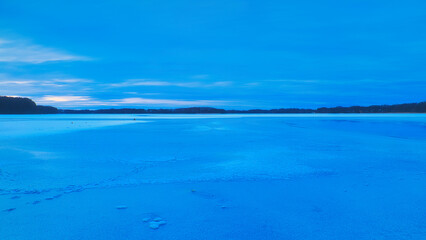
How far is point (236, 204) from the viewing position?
3.05 m

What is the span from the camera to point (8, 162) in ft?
16.9

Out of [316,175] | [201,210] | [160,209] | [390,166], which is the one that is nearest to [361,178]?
[316,175]

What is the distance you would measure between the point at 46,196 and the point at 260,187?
2.76 metres

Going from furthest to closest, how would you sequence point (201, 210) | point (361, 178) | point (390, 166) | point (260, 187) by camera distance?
1. point (390, 166)
2. point (361, 178)
3. point (260, 187)
4. point (201, 210)

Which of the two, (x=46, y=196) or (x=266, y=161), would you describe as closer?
(x=46, y=196)

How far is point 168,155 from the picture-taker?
20.3 feet

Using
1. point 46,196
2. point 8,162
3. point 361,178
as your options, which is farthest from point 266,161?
point 8,162

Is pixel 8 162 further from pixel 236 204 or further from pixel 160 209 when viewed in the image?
pixel 236 204

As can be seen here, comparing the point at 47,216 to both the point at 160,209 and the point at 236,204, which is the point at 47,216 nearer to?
the point at 160,209

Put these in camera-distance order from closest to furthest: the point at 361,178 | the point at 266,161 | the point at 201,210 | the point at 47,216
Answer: the point at 47,216, the point at 201,210, the point at 361,178, the point at 266,161

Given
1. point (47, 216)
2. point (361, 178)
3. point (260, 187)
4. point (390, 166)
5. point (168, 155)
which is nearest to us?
point (47, 216)

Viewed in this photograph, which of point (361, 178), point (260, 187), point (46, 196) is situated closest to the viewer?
point (46, 196)

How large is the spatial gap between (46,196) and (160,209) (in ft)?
4.99

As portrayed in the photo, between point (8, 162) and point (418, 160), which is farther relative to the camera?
point (418, 160)
